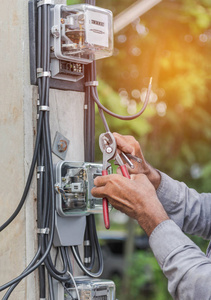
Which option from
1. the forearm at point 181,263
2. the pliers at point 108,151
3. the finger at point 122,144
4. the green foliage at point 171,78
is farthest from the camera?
the green foliage at point 171,78

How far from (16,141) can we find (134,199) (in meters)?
0.35

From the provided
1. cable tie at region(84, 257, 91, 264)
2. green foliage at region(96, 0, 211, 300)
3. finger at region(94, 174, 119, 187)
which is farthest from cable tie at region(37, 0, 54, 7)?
green foliage at region(96, 0, 211, 300)

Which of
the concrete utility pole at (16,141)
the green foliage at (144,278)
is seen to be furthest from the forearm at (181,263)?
the green foliage at (144,278)

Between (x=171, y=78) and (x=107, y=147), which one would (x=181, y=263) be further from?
(x=171, y=78)

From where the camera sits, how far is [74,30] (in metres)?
1.41

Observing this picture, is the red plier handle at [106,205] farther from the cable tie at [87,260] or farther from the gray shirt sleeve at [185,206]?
the gray shirt sleeve at [185,206]

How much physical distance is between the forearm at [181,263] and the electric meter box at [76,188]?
215 mm

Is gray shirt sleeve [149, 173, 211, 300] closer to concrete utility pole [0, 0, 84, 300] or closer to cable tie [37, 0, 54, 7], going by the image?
concrete utility pole [0, 0, 84, 300]

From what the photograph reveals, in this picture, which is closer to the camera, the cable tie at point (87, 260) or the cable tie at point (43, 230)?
the cable tie at point (43, 230)

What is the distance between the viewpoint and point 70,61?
145cm

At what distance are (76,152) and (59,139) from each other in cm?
9

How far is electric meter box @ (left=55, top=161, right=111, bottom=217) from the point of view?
142 cm

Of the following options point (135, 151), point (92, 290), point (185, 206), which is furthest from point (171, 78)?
point (92, 290)

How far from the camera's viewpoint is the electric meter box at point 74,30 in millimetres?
1396
